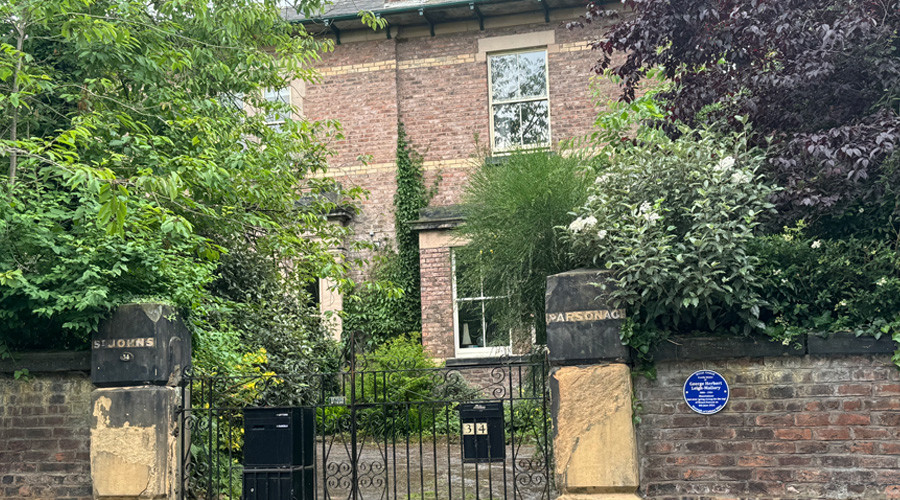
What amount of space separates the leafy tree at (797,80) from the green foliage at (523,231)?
1134mm

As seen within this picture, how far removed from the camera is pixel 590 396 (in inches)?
227

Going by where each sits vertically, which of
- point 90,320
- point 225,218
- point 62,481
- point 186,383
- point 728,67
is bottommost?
point 62,481

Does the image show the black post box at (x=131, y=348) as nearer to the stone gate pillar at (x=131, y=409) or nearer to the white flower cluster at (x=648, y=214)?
the stone gate pillar at (x=131, y=409)

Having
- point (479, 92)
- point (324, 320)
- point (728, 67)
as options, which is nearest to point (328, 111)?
point (479, 92)

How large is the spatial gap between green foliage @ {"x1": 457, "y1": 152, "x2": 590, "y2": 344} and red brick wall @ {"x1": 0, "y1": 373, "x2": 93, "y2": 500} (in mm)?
3670

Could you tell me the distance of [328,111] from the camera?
47.9 feet

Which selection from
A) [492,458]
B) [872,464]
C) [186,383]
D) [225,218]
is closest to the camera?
[872,464]

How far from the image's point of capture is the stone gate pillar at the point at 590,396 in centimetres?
568

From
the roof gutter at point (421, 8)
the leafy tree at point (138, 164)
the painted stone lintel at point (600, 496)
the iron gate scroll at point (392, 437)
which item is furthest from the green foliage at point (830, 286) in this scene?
the roof gutter at point (421, 8)

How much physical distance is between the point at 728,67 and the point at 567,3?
22.2 ft

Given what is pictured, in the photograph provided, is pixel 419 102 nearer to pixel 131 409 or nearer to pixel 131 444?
pixel 131 409

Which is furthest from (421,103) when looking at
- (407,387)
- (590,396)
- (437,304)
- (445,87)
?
(590,396)

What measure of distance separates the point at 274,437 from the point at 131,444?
105 centimetres

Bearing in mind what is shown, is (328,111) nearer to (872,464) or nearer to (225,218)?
(225,218)
